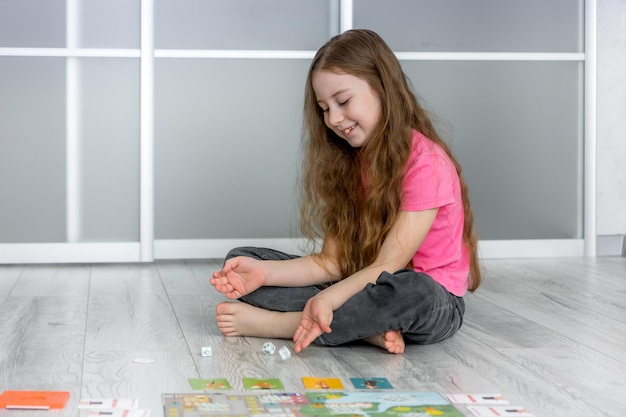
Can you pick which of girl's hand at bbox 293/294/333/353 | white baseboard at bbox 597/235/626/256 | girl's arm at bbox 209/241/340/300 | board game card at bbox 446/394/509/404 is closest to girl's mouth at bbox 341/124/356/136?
girl's arm at bbox 209/241/340/300

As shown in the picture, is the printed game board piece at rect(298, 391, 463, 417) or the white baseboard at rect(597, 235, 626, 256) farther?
the white baseboard at rect(597, 235, 626, 256)

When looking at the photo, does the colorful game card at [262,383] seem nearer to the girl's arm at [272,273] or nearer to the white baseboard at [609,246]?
the girl's arm at [272,273]

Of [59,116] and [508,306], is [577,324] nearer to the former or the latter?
[508,306]

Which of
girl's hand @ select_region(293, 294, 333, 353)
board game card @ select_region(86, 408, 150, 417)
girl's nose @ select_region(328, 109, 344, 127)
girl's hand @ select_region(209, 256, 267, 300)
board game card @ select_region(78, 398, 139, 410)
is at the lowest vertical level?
board game card @ select_region(78, 398, 139, 410)

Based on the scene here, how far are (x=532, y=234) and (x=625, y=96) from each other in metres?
0.74

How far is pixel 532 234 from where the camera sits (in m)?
4.03

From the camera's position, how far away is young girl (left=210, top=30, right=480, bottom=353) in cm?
212

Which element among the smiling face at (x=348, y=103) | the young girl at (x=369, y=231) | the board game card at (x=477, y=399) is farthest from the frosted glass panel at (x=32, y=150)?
the board game card at (x=477, y=399)

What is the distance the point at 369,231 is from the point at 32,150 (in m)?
1.91

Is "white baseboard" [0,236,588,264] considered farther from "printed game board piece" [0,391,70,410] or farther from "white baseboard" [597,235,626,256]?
"printed game board piece" [0,391,70,410]

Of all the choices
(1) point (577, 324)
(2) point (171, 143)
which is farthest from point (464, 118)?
(1) point (577, 324)

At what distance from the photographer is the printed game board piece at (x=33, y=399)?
5.46 ft

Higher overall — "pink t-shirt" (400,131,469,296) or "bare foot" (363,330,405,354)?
"pink t-shirt" (400,131,469,296)

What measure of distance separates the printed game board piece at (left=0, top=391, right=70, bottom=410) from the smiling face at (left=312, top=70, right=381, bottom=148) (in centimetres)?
92
